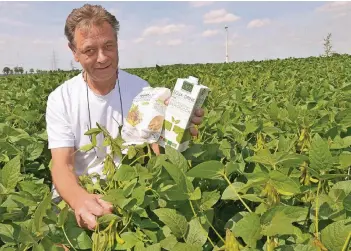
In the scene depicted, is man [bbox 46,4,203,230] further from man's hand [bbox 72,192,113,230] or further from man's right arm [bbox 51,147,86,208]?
man's hand [bbox 72,192,113,230]

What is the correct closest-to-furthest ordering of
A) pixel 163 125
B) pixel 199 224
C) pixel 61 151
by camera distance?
pixel 199 224 → pixel 163 125 → pixel 61 151

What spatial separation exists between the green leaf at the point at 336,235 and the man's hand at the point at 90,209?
72 centimetres

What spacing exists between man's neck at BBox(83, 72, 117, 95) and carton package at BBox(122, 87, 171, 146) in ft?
3.19

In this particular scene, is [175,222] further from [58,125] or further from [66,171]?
[58,125]

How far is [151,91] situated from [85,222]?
649 millimetres

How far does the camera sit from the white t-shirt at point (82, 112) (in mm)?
2799

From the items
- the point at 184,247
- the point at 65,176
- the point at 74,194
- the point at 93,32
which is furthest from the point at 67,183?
the point at 184,247

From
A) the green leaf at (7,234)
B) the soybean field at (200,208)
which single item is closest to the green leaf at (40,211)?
the soybean field at (200,208)

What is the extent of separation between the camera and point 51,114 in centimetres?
282

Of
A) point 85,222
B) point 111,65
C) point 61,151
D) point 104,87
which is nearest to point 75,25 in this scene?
point 111,65

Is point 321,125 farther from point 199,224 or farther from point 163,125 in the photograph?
point 199,224

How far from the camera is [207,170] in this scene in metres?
1.35

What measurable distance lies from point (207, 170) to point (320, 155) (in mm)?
347

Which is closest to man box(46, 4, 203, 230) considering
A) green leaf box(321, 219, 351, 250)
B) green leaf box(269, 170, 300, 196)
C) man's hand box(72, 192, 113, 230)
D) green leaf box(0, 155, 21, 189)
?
man's hand box(72, 192, 113, 230)
